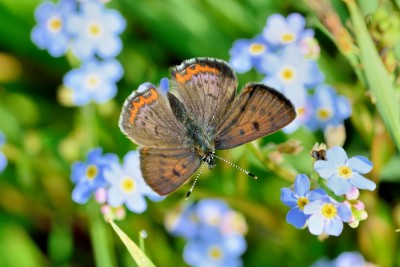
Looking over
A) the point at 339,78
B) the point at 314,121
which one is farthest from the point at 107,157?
the point at 339,78

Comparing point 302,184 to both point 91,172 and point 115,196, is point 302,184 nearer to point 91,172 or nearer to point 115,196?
point 115,196

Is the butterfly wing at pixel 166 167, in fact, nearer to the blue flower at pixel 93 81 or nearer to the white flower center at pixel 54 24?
the blue flower at pixel 93 81

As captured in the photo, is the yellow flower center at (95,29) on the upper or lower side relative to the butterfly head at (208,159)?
upper

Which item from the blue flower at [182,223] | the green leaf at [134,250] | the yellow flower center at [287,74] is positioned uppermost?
the yellow flower center at [287,74]

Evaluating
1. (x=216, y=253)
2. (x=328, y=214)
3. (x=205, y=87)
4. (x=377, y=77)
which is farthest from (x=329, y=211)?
(x=216, y=253)

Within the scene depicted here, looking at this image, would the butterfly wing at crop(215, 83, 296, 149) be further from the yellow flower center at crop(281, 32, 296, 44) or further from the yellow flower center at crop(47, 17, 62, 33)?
the yellow flower center at crop(47, 17, 62, 33)

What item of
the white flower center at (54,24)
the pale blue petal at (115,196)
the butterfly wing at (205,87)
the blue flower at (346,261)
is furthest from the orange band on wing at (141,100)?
the blue flower at (346,261)
